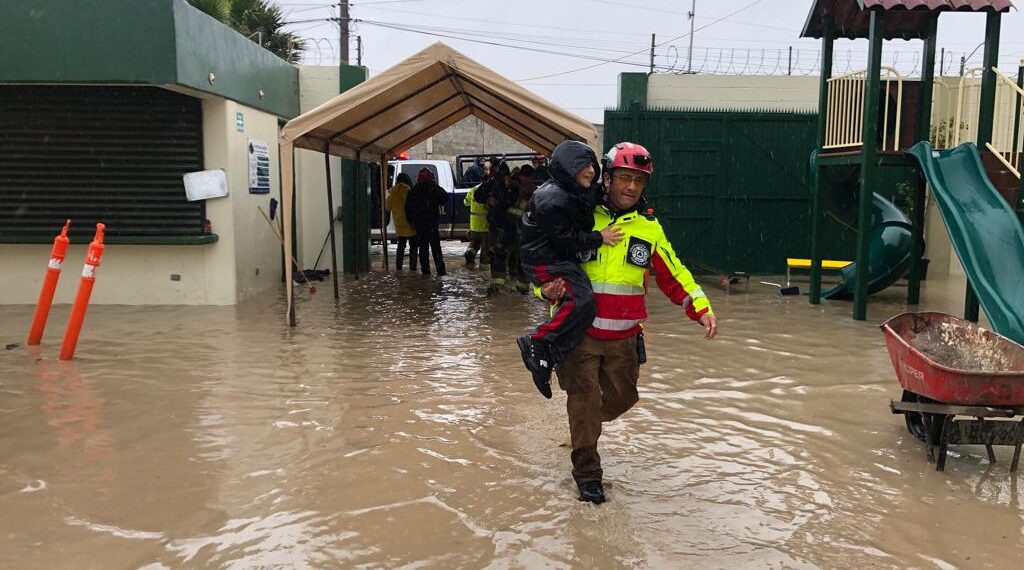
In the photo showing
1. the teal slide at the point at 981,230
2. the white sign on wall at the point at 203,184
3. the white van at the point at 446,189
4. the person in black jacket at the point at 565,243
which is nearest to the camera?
the person in black jacket at the point at 565,243

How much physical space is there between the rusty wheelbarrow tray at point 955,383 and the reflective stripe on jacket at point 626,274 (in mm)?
1528

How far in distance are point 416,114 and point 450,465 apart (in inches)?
323

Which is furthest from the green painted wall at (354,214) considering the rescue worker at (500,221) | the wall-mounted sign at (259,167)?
the rescue worker at (500,221)

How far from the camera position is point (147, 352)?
7875mm

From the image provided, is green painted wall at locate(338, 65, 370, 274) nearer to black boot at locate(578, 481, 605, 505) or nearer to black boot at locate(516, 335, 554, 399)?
black boot at locate(516, 335, 554, 399)

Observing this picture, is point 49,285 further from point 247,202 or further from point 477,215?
point 477,215

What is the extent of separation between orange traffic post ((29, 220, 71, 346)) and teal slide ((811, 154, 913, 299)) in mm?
9167

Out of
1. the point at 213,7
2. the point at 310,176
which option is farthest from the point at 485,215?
the point at 213,7

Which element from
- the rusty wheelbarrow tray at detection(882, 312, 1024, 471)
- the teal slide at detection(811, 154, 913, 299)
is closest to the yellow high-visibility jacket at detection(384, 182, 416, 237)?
the teal slide at detection(811, 154, 913, 299)

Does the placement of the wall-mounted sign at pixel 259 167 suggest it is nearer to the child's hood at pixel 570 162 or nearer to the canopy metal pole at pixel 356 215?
the canopy metal pole at pixel 356 215

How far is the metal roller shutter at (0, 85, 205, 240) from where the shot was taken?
10.2 metres

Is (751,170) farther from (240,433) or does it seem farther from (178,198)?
(240,433)

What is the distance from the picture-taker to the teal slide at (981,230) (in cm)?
729

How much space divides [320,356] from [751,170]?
9.12 m
